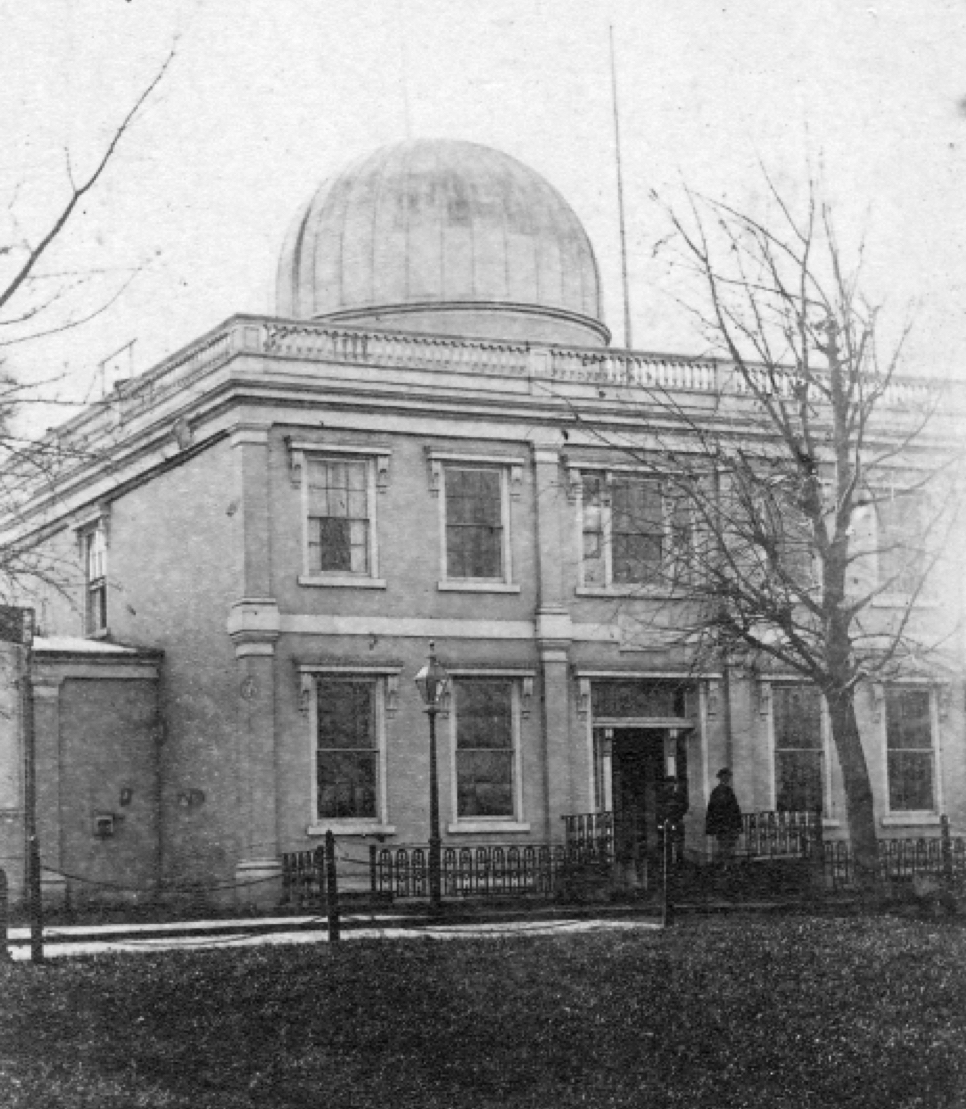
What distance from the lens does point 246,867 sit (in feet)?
90.5

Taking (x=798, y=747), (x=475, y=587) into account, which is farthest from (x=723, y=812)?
(x=475, y=587)

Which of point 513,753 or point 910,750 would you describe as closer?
point 513,753

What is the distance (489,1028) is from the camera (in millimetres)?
Answer: 14648

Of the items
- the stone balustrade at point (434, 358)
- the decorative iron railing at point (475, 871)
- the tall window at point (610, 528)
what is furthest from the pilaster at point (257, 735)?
the tall window at point (610, 528)

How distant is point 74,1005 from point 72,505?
827 inches

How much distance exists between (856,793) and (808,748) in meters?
11.0

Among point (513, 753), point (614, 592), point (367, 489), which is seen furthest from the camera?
point (614, 592)

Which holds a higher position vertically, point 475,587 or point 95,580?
point 95,580

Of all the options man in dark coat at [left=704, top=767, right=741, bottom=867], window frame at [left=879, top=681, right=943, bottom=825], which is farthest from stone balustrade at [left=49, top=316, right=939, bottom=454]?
man in dark coat at [left=704, top=767, right=741, bottom=867]

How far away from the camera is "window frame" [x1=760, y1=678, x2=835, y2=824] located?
104 feet

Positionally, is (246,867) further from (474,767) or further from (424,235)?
(424,235)

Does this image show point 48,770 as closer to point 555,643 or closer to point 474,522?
point 474,522

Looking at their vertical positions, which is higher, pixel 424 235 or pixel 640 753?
pixel 424 235

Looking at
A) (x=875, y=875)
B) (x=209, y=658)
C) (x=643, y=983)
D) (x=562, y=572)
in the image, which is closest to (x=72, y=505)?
(x=209, y=658)
